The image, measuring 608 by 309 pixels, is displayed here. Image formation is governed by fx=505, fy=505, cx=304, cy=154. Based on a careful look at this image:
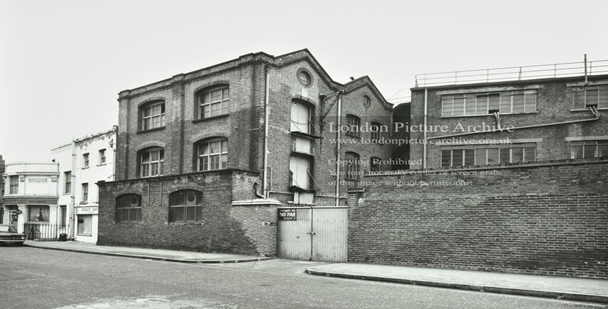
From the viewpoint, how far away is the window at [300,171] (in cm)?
2561

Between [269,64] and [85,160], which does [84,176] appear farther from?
[269,64]

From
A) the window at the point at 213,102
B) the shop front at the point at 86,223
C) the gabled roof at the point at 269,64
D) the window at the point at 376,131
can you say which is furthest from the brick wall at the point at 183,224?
the window at the point at 376,131

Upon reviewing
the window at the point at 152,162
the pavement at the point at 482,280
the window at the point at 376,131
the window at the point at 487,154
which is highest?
the window at the point at 376,131

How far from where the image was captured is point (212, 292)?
1031 cm

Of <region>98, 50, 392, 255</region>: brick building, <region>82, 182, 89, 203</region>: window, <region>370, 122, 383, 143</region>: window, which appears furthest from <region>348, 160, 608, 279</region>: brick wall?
<region>82, 182, 89, 203</region>: window

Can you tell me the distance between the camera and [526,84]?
1059 inches

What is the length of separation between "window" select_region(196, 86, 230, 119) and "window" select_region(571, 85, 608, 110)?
17.8 m

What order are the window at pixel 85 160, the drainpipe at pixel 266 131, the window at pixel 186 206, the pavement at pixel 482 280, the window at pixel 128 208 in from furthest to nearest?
the window at pixel 85 160
the window at pixel 128 208
the drainpipe at pixel 266 131
the window at pixel 186 206
the pavement at pixel 482 280

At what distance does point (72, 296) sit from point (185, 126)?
17.8 metres

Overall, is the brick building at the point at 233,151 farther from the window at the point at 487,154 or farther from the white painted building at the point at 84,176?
the window at the point at 487,154

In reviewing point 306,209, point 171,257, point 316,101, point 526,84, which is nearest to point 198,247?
point 171,257

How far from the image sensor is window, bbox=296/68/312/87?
2630 centimetres

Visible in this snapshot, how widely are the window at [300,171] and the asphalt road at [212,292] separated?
1123cm

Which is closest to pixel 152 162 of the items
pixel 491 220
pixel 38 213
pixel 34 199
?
pixel 34 199
